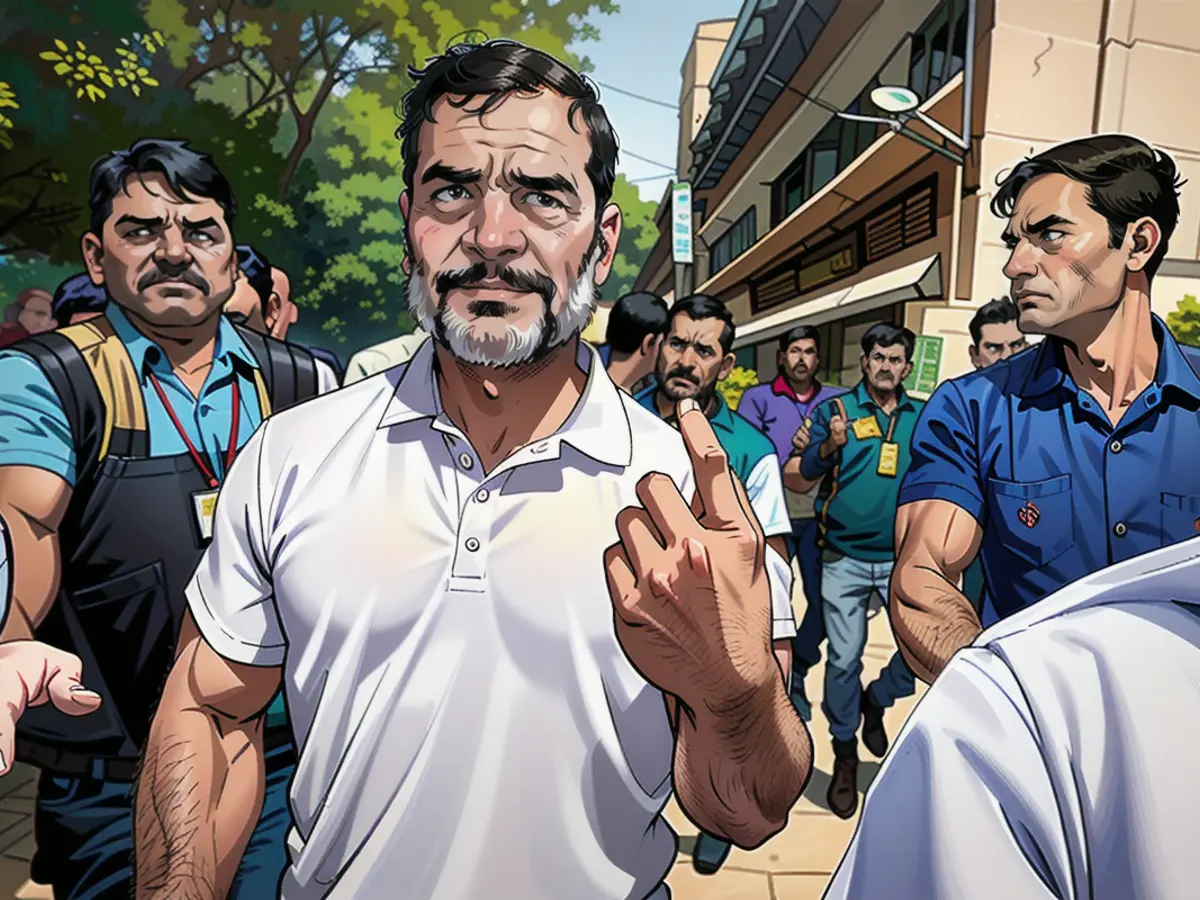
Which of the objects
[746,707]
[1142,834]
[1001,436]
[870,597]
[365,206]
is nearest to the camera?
[1142,834]

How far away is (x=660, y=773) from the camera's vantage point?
3.17ft

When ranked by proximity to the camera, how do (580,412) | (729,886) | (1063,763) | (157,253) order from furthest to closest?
(729,886) → (157,253) → (580,412) → (1063,763)

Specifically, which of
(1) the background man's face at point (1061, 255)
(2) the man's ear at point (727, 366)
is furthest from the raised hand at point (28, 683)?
(1) the background man's face at point (1061, 255)

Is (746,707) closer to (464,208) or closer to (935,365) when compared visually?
(464,208)

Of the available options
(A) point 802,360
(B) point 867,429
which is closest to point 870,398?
(B) point 867,429

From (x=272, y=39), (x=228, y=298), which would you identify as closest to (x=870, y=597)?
(x=228, y=298)

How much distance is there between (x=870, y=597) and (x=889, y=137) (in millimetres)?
1009

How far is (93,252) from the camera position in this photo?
1.29 metres

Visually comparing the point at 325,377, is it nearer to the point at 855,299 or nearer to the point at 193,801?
the point at 193,801

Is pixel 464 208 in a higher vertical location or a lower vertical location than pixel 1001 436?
higher

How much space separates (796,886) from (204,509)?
4.54ft

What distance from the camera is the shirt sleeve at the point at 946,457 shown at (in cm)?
129

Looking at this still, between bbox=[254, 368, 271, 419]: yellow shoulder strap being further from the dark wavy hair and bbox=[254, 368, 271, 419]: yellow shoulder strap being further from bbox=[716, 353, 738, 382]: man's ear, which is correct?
bbox=[716, 353, 738, 382]: man's ear

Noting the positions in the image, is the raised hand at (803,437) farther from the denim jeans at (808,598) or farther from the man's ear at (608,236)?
the man's ear at (608,236)
